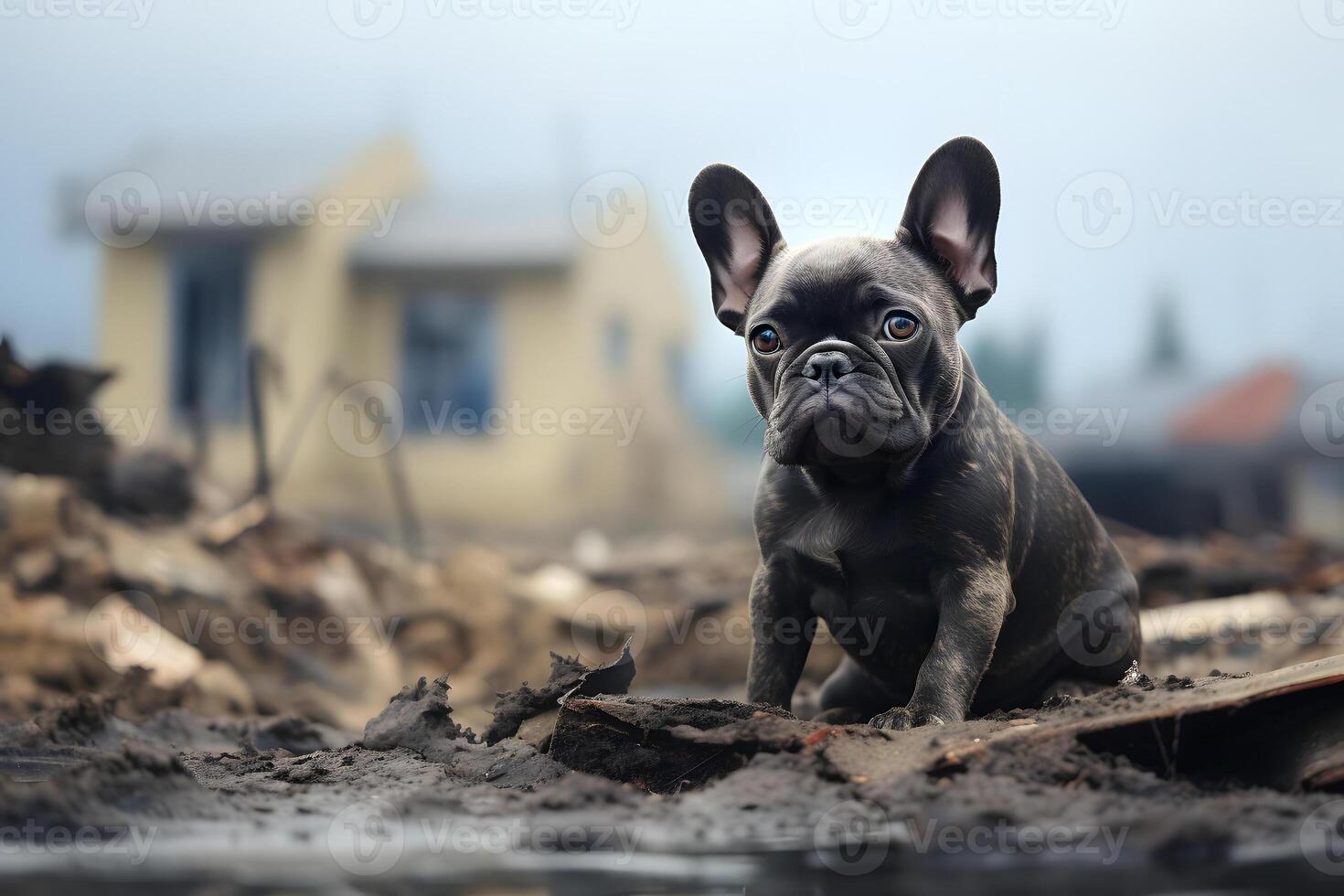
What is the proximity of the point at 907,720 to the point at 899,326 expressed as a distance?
1214 millimetres

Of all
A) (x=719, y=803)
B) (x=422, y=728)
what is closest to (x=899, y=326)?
(x=719, y=803)

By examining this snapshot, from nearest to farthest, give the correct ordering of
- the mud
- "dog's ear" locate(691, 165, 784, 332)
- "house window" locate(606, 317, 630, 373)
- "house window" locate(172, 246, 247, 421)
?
the mud < "dog's ear" locate(691, 165, 784, 332) < "house window" locate(172, 246, 247, 421) < "house window" locate(606, 317, 630, 373)

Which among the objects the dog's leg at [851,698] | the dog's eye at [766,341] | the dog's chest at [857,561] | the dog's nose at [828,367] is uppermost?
the dog's eye at [766,341]

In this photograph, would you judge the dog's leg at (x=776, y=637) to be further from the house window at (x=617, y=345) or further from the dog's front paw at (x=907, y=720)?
the house window at (x=617, y=345)

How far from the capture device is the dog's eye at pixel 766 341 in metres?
3.78

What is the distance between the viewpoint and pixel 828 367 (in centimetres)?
349

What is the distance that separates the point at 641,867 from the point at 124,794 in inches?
52.1

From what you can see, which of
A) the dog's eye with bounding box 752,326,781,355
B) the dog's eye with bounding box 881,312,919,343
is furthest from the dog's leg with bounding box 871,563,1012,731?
the dog's eye with bounding box 752,326,781,355

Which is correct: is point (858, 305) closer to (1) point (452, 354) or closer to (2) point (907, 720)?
(2) point (907, 720)

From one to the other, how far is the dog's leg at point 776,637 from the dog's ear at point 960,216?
3.79 feet

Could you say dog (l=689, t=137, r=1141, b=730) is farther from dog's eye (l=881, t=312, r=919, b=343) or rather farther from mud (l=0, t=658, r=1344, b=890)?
mud (l=0, t=658, r=1344, b=890)

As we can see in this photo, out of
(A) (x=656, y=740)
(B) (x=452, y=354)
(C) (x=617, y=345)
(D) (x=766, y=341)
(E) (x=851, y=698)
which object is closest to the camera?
(A) (x=656, y=740)

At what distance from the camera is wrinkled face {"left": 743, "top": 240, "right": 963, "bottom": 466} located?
3.49 metres

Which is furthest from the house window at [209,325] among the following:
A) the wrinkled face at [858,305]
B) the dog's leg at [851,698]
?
the wrinkled face at [858,305]
